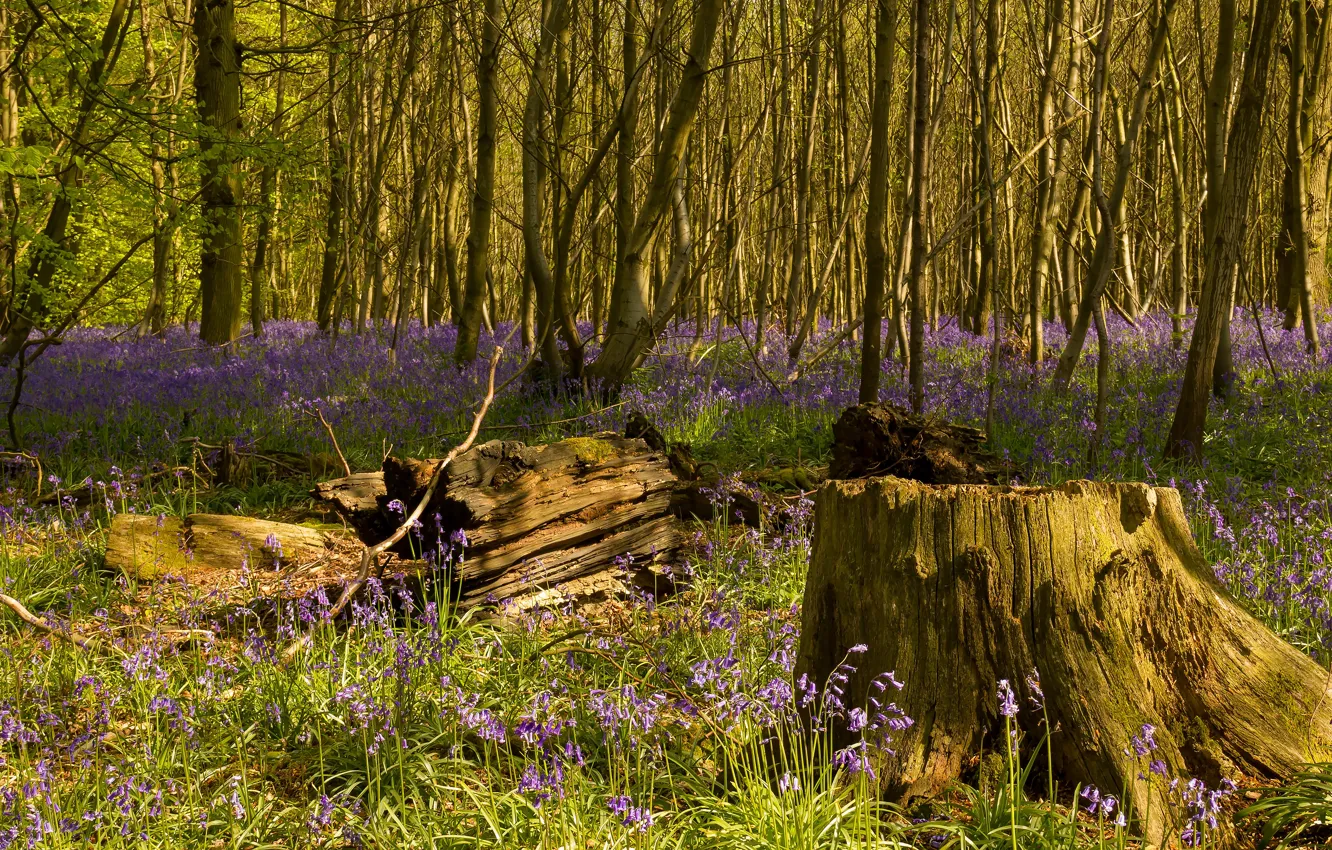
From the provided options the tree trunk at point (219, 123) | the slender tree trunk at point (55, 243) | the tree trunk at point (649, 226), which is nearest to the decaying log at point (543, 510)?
the tree trunk at point (649, 226)

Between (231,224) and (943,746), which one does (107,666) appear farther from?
(231,224)

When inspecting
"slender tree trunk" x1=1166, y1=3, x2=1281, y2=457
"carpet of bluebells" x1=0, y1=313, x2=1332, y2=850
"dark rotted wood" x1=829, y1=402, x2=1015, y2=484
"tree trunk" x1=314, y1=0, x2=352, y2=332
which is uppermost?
"tree trunk" x1=314, y1=0, x2=352, y2=332

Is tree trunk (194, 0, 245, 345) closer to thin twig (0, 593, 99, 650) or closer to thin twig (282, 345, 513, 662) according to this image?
thin twig (282, 345, 513, 662)

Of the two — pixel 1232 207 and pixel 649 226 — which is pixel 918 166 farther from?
pixel 649 226

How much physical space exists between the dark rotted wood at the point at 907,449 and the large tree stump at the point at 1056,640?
2647 millimetres

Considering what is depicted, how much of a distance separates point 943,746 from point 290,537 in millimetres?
4358

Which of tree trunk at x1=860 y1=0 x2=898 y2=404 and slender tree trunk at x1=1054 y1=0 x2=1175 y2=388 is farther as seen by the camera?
tree trunk at x1=860 y1=0 x2=898 y2=404

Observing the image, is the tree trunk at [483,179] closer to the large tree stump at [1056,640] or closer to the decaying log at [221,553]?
the decaying log at [221,553]

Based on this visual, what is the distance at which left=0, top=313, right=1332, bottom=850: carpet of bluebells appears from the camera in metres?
2.64

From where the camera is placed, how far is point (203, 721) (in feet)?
11.3

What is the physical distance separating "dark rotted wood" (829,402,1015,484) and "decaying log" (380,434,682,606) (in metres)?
1.35

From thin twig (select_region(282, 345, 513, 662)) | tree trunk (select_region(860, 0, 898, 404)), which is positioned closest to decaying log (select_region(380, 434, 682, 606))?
thin twig (select_region(282, 345, 513, 662))

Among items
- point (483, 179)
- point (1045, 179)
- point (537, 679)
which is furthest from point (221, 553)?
point (1045, 179)

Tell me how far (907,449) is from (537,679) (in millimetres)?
3006
